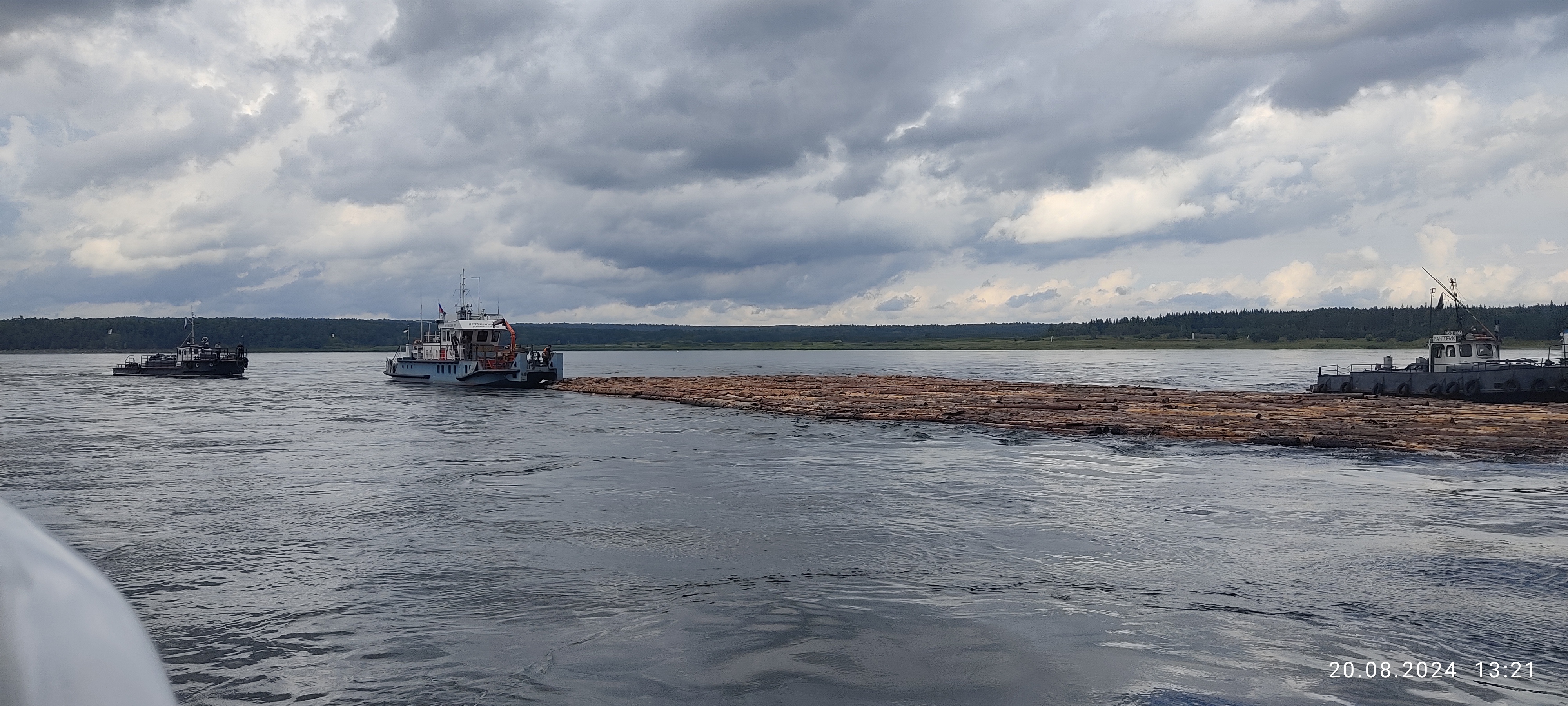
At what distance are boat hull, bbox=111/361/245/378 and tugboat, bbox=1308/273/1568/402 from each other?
92310 millimetres

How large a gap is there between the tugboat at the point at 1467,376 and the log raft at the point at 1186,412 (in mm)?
2647

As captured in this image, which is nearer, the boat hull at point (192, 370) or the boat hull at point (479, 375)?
the boat hull at point (479, 375)

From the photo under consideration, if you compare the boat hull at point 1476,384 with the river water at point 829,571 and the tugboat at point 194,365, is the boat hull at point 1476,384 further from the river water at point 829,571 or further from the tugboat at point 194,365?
the tugboat at point 194,365

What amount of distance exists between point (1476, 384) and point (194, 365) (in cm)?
10111

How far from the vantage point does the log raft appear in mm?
27812

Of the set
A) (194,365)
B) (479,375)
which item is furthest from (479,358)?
(194,365)

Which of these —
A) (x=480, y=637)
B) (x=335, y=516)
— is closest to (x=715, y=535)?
(x=480, y=637)

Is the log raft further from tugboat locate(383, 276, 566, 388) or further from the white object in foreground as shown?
the white object in foreground

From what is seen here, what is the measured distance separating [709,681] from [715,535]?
21.9 ft

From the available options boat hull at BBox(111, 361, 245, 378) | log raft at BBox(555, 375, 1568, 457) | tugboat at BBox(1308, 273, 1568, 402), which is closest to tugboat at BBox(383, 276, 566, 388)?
log raft at BBox(555, 375, 1568, 457)

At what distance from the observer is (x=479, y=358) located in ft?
215

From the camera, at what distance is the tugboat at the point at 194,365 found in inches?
3546
